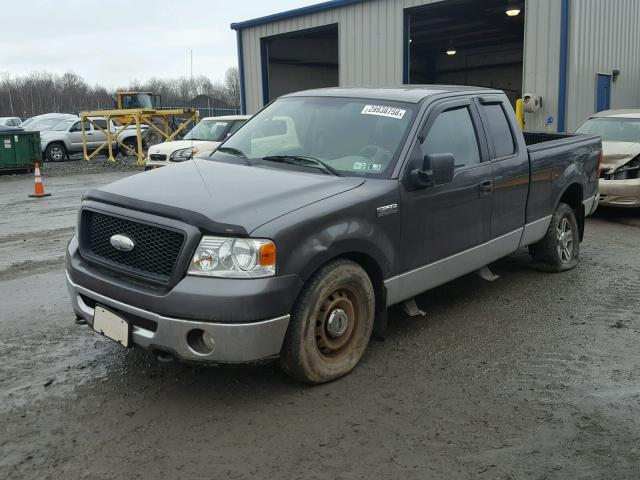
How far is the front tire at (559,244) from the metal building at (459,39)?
779 cm

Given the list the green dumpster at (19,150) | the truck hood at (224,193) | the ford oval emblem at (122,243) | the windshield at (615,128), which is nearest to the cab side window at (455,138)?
the truck hood at (224,193)

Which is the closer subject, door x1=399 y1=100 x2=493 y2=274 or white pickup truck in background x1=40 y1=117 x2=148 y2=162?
door x1=399 y1=100 x2=493 y2=274

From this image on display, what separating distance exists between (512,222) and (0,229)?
7712 millimetres

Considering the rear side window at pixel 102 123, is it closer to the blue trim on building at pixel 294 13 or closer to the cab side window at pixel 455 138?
the blue trim on building at pixel 294 13

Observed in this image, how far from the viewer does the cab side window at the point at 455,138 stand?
464 centimetres

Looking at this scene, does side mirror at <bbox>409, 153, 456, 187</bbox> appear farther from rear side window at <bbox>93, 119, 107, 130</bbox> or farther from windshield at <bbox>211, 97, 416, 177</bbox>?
rear side window at <bbox>93, 119, 107, 130</bbox>

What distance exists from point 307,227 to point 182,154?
10976mm

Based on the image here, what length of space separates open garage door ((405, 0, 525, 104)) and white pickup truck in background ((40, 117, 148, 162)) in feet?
37.1

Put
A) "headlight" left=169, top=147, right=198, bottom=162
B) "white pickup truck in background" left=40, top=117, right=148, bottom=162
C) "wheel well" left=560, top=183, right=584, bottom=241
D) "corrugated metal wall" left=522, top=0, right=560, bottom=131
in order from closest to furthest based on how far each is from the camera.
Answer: "wheel well" left=560, top=183, right=584, bottom=241, "corrugated metal wall" left=522, top=0, right=560, bottom=131, "headlight" left=169, top=147, right=198, bottom=162, "white pickup truck in background" left=40, top=117, right=148, bottom=162

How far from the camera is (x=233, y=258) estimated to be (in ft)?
11.2

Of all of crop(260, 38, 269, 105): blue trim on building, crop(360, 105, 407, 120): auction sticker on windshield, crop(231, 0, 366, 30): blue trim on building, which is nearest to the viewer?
crop(360, 105, 407, 120): auction sticker on windshield

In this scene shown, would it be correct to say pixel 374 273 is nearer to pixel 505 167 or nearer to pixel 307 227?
pixel 307 227

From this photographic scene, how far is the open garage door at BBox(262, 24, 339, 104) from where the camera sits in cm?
2050

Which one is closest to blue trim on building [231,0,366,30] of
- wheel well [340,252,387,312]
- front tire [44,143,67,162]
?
front tire [44,143,67,162]
